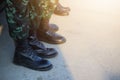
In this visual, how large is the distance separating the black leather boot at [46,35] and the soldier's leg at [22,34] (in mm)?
271

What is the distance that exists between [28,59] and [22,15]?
330mm

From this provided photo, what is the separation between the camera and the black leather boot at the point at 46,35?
6.62 feet

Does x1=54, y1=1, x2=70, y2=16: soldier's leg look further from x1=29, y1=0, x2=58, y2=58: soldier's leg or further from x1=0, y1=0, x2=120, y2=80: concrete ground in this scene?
x1=29, y1=0, x2=58, y2=58: soldier's leg

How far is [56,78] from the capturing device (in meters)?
1.74

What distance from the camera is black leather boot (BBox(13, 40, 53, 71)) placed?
1.75 m

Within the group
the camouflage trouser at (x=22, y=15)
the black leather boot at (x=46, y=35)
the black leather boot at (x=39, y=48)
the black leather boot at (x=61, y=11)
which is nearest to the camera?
the camouflage trouser at (x=22, y=15)

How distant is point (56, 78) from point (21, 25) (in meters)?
0.42

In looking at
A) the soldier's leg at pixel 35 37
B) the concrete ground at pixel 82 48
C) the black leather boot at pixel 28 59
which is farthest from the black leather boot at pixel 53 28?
the black leather boot at pixel 28 59

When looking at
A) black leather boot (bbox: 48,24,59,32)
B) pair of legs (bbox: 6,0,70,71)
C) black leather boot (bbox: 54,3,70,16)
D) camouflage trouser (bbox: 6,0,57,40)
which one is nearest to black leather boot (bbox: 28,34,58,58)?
pair of legs (bbox: 6,0,70,71)

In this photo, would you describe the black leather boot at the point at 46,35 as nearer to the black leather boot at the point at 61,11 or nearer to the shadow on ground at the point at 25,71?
the shadow on ground at the point at 25,71

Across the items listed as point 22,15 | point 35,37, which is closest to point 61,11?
point 35,37

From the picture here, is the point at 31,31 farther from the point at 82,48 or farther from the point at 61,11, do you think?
the point at 61,11

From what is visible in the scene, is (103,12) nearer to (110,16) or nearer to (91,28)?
(110,16)

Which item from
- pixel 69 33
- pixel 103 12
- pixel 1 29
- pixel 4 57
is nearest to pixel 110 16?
pixel 103 12
